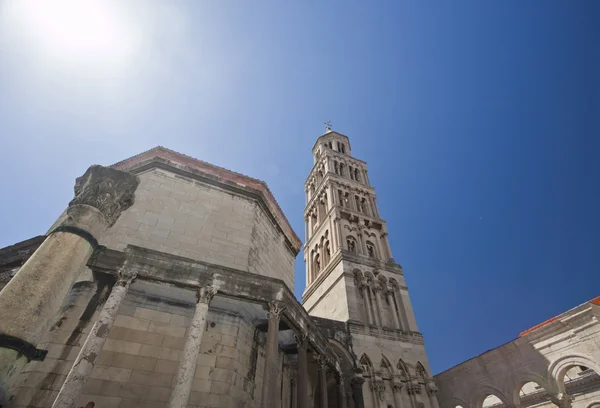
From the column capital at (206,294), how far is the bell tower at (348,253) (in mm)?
12160

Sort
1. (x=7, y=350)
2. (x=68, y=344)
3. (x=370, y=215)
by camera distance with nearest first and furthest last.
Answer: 1. (x=7, y=350)
2. (x=68, y=344)
3. (x=370, y=215)

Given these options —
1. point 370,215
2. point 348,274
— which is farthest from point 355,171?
point 348,274

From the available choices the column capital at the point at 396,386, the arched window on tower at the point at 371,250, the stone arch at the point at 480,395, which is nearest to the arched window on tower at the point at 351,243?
the arched window on tower at the point at 371,250

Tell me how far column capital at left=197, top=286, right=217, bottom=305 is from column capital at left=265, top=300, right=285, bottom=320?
1547 millimetres

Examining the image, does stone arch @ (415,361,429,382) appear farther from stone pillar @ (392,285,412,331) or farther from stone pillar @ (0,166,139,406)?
stone pillar @ (0,166,139,406)

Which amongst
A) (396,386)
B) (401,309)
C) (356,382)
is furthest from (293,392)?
(401,309)

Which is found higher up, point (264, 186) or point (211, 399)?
point (264, 186)

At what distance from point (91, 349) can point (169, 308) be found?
2.38 m

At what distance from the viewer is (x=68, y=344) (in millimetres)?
7262

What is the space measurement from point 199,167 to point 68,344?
7692mm

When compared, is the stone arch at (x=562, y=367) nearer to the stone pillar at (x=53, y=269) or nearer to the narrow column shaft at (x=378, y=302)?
the narrow column shaft at (x=378, y=302)

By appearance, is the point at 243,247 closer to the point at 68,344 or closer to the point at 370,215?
the point at 68,344

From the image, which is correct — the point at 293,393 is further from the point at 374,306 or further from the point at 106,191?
the point at 374,306

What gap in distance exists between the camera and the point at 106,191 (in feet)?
24.7
